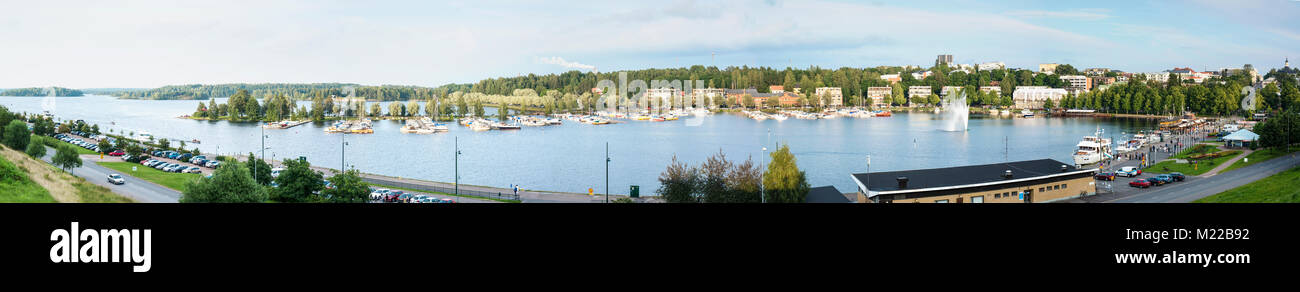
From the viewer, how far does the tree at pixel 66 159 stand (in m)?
6.41

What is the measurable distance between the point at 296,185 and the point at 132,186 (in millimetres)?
1668

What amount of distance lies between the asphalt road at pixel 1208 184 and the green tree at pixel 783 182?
3.02 meters

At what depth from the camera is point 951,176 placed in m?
5.85

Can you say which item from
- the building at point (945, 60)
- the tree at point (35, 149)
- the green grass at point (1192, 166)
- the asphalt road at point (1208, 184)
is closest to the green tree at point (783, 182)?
the asphalt road at point (1208, 184)

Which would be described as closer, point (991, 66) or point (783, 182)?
point (783, 182)

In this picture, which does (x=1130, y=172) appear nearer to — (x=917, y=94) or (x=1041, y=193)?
(x=1041, y=193)

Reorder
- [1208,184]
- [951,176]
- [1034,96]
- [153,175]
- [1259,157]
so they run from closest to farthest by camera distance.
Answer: [951,176] < [1208,184] < [153,175] < [1259,157] < [1034,96]

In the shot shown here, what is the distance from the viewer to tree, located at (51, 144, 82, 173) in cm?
641

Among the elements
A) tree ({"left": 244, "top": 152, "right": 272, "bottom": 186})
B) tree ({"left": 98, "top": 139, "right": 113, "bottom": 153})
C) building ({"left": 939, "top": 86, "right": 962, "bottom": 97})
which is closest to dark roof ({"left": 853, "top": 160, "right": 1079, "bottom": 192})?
tree ({"left": 244, "top": 152, "right": 272, "bottom": 186})

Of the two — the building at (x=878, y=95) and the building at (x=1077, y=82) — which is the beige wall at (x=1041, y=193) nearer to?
the building at (x=878, y=95)

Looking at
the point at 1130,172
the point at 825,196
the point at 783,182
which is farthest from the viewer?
the point at 1130,172

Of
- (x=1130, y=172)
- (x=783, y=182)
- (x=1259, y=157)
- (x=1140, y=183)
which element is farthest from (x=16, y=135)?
(x=1259, y=157)

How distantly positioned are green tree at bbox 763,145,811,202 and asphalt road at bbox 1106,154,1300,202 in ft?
→ 9.91
